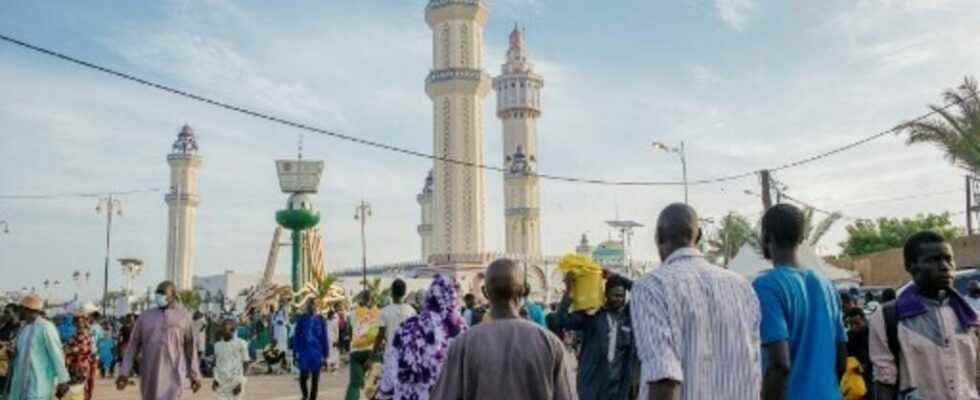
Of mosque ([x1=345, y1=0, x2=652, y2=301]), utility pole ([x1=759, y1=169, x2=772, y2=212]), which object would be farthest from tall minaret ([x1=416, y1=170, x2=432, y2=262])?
utility pole ([x1=759, y1=169, x2=772, y2=212])

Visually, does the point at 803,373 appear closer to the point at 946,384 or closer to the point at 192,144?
the point at 946,384

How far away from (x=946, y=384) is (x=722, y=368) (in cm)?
131

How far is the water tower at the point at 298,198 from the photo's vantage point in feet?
122

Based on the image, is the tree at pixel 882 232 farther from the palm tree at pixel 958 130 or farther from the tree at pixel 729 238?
the palm tree at pixel 958 130

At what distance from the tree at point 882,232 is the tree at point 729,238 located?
5.82 m

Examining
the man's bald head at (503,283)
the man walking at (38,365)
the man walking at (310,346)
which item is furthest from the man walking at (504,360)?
the man walking at (310,346)

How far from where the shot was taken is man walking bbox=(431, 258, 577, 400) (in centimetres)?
366

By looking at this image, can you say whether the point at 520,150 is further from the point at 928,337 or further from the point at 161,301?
the point at 928,337

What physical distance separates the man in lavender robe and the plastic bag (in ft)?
11.8

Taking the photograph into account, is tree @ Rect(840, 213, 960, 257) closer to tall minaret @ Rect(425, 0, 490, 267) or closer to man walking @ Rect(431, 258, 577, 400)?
tall minaret @ Rect(425, 0, 490, 267)

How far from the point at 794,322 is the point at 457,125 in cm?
6003

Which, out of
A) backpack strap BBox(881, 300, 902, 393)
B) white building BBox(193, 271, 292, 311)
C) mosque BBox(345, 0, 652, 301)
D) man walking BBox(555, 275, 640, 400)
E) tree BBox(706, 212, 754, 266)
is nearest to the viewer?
backpack strap BBox(881, 300, 902, 393)

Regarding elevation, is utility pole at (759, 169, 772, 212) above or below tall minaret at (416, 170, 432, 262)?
below

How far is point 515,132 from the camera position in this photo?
7944 cm
